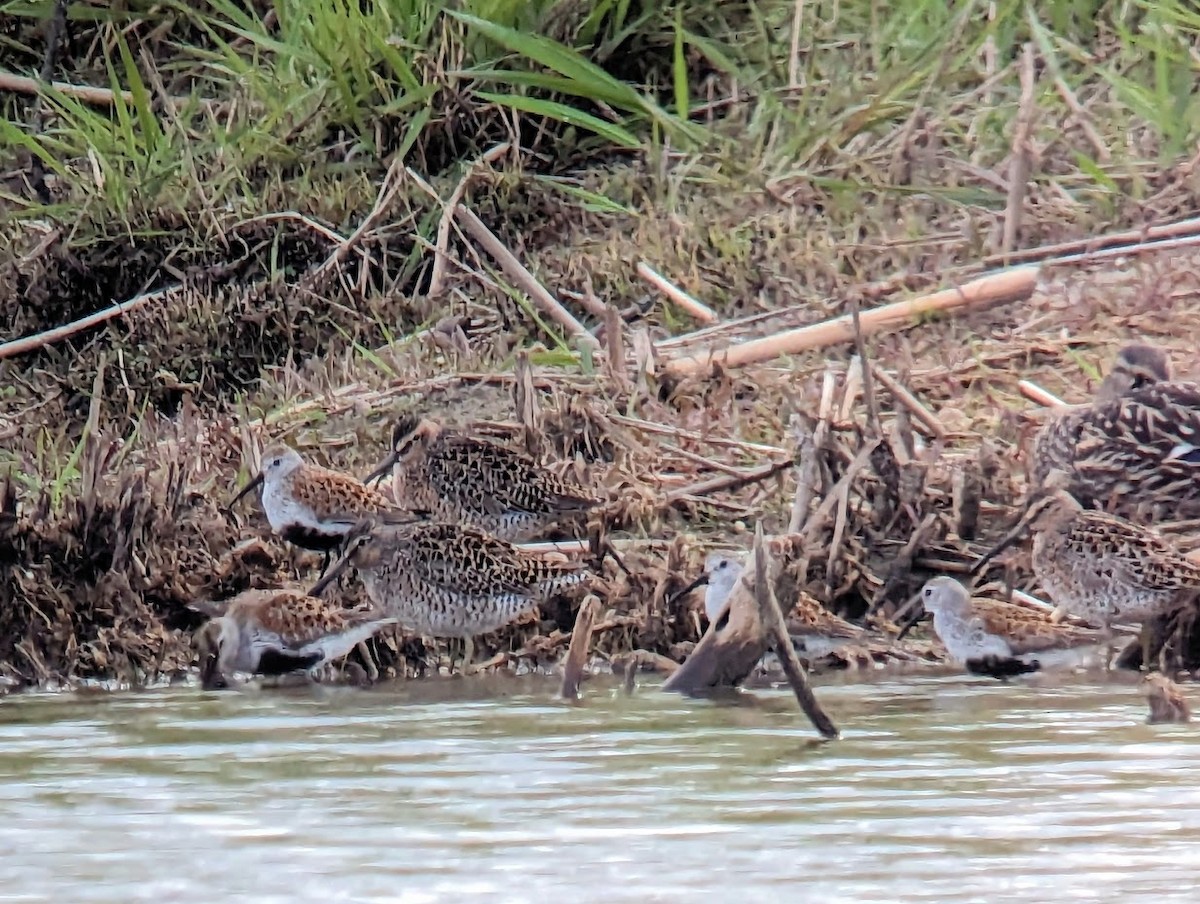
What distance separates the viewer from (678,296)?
9.65 m

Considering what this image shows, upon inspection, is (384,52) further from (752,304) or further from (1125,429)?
(1125,429)

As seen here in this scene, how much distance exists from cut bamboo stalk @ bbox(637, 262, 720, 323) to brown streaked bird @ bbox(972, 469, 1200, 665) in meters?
2.27

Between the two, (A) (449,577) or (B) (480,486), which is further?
(B) (480,486)

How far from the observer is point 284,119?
1087cm

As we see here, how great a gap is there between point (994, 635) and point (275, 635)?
74.8 inches

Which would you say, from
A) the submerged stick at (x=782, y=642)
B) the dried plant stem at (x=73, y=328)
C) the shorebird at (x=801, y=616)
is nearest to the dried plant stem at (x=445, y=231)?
the dried plant stem at (x=73, y=328)

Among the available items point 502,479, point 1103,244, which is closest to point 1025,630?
point 502,479

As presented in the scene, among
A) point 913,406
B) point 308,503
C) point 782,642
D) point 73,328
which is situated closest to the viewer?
point 782,642

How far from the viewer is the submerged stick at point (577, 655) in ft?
22.8

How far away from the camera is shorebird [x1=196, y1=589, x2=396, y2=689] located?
24.1ft

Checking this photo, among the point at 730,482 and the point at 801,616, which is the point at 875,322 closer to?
the point at 730,482

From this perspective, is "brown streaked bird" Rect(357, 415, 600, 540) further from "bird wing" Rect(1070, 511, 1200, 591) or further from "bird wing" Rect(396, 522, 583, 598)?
"bird wing" Rect(1070, 511, 1200, 591)

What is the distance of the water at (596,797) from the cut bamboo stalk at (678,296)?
257cm

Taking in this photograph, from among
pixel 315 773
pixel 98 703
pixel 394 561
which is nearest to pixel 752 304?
pixel 394 561
